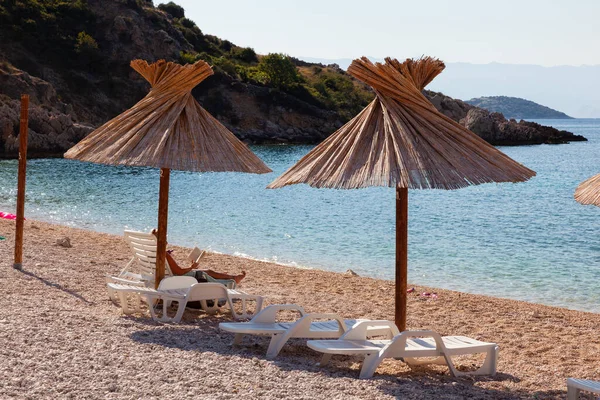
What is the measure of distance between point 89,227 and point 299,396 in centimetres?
1411

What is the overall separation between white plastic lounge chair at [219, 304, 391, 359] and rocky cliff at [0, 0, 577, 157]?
42.2 m

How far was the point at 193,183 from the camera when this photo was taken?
1286 inches

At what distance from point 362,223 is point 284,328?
631 inches

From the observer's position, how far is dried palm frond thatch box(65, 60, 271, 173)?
21.6ft

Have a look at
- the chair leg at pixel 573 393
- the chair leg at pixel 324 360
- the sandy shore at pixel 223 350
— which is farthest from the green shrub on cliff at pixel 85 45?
the chair leg at pixel 573 393

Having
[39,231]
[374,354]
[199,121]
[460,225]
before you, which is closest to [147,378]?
[374,354]

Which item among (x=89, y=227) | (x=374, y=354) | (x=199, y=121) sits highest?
(x=199, y=121)

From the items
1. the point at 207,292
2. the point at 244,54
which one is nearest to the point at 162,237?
the point at 207,292

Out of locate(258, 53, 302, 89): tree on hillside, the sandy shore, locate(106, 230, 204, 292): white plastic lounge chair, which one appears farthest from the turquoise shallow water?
locate(258, 53, 302, 89): tree on hillside

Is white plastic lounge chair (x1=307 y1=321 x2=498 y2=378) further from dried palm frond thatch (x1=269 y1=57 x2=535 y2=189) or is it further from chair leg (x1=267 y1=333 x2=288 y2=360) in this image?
dried palm frond thatch (x1=269 y1=57 x2=535 y2=189)

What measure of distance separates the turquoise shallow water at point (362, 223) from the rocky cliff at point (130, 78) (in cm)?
2016

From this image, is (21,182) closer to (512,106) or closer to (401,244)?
(401,244)

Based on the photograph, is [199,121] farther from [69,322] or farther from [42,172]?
[42,172]

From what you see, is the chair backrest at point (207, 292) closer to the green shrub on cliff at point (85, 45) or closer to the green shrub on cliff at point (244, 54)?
the green shrub on cliff at point (85, 45)
